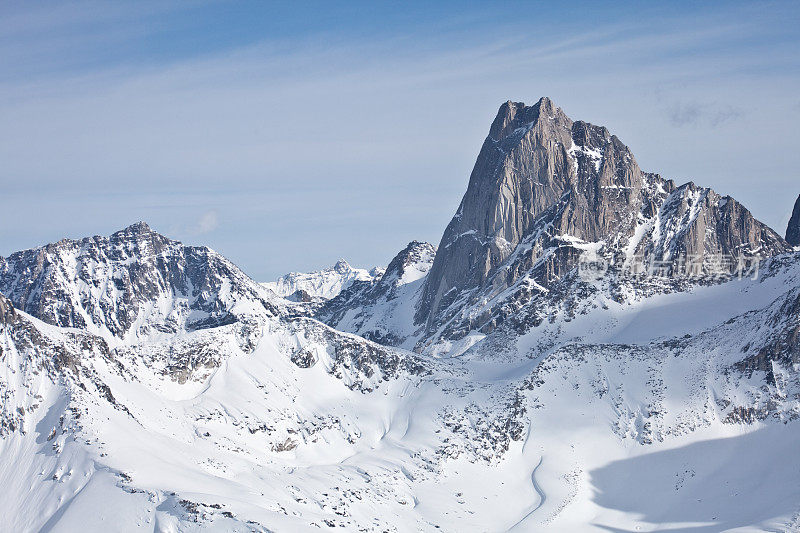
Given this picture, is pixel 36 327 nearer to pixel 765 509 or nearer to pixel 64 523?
pixel 64 523

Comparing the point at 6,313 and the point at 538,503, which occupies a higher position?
the point at 6,313

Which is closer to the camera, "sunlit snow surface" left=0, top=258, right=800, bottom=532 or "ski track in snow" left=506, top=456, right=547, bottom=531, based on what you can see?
"sunlit snow surface" left=0, top=258, right=800, bottom=532

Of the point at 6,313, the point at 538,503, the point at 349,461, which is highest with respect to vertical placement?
the point at 6,313

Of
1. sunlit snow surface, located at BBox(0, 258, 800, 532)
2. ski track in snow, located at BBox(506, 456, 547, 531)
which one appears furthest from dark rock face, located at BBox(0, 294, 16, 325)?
ski track in snow, located at BBox(506, 456, 547, 531)

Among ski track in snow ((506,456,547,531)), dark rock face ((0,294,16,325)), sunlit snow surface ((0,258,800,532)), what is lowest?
ski track in snow ((506,456,547,531))

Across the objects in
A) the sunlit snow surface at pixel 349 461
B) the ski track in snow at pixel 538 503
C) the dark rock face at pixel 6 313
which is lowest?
the ski track in snow at pixel 538 503

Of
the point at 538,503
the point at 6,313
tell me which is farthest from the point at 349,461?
the point at 6,313

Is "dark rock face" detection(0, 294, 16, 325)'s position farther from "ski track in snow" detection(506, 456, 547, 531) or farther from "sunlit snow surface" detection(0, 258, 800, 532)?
"ski track in snow" detection(506, 456, 547, 531)

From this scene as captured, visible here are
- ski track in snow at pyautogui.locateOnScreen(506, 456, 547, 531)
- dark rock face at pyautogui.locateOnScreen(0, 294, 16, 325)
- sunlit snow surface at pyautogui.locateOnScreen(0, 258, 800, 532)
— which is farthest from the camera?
dark rock face at pyautogui.locateOnScreen(0, 294, 16, 325)

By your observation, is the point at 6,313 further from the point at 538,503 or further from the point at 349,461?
the point at 538,503

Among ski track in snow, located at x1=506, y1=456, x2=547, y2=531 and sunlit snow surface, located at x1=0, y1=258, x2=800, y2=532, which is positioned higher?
sunlit snow surface, located at x1=0, y1=258, x2=800, y2=532

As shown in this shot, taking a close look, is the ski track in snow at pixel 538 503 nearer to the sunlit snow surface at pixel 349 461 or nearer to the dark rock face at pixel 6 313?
the sunlit snow surface at pixel 349 461

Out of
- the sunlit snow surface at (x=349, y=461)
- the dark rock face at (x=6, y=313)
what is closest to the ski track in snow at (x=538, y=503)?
the sunlit snow surface at (x=349, y=461)

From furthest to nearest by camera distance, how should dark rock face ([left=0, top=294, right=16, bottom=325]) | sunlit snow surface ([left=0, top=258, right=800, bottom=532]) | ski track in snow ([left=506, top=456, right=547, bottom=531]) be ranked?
Answer: dark rock face ([left=0, top=294, right=16, bottom=325]) → ski track in snow ([left=506, top=456, right=547, bottom=531]) → sunlit snow surface ([left=0, top=258, right=800, bottom=532])
